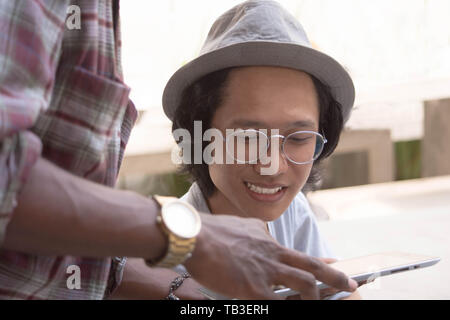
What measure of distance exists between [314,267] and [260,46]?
0.72 m

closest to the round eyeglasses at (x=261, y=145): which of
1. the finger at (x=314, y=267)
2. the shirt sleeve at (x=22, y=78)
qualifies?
the finger at (x=314, y=267)

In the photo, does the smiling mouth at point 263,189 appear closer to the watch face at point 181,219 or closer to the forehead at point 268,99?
the forehead at point 268,99

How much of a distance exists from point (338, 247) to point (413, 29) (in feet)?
10.3

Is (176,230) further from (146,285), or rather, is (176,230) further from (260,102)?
(260,102)

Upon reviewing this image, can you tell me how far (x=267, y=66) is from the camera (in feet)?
4.76

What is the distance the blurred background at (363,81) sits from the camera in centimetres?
411

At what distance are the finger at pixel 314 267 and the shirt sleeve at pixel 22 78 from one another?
0.43 meters

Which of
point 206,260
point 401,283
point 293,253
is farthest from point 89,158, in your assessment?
point 401,283

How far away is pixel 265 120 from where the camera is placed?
1.39 meters

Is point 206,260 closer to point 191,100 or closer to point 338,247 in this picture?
point 191,100

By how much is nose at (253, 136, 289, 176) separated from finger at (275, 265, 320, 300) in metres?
0.57

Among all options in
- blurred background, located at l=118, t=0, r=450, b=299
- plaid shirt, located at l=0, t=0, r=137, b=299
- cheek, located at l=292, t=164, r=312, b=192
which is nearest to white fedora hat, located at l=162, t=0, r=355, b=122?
cheek, located at l=292, t=164, r=312, b=192

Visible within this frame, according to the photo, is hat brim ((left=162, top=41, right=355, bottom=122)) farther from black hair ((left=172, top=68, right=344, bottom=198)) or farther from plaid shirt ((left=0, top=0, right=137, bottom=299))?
plaid shirt ((left=0, top=0, right=137, bottom=299))

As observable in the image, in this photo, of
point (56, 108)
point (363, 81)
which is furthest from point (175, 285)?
point (363, 81)
